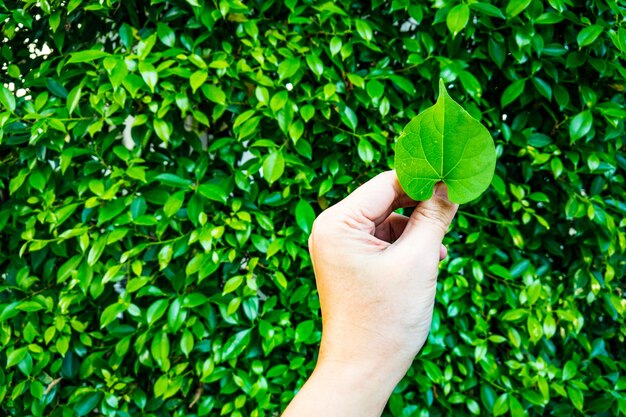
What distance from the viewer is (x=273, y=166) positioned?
167cm

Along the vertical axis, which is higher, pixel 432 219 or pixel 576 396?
pixel 432 219

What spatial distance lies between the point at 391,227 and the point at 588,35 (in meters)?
1.01

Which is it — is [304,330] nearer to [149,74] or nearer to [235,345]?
[235,345]

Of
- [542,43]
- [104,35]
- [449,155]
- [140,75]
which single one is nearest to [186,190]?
[140,75]

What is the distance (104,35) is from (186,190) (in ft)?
1.97

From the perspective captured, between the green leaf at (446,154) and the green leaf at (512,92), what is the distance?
3.20ft

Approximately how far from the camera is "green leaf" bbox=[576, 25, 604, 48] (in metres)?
1.70

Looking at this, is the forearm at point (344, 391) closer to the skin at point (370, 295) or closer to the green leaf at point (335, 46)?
the skin at point (370, 295)

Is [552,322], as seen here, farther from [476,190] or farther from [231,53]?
[231,53]

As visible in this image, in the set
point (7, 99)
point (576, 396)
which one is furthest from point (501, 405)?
point (7, 99)

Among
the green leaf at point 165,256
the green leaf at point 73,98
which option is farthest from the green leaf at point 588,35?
the green leaf at point 73,98

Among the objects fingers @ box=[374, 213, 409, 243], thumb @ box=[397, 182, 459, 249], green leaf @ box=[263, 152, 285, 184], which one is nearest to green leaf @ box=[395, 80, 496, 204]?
thumb @ box=[397, 182, 459, 249]

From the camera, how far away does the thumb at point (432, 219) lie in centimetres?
93

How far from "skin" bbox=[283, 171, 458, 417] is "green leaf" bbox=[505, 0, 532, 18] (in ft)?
3.20
